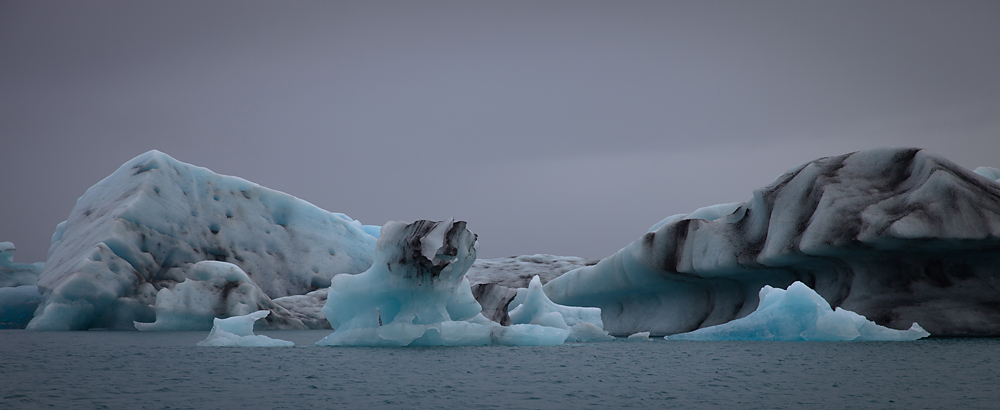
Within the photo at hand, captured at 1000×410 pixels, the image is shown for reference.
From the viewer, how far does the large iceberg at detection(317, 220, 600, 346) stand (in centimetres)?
732

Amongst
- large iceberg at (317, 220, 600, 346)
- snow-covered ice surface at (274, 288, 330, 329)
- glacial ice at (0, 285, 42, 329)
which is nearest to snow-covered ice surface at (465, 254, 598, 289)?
snow-covered ice surface at (274, 288, 330, 329)

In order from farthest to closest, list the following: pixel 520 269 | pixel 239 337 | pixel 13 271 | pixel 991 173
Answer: pixel 520 269, pixel 13 271, pixel 991 173, pixel 239 337

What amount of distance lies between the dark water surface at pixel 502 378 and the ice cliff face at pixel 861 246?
1404mm

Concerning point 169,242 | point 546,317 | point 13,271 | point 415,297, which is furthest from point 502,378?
point 13,271

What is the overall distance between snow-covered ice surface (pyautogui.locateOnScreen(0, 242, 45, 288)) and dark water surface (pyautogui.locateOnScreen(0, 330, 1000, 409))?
36.8ft

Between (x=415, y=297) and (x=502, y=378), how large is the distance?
8.70 ft

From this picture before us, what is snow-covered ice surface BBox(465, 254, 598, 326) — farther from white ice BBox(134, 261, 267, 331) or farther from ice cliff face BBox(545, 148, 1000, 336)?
white ice BBox(134, 261, 267, 331)

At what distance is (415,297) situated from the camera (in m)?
7.50

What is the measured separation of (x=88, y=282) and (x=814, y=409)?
12182mm

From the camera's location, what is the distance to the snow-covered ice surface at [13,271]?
55.6 ft

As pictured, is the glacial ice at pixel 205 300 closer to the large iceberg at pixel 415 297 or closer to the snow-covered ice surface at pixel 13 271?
the large iceberg at pixel 415 297

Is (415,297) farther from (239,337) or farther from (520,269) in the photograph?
(520,269)

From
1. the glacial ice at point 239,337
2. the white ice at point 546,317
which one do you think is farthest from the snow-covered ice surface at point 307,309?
the white ice at point 546,317


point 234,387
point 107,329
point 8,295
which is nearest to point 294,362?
point 234,387
